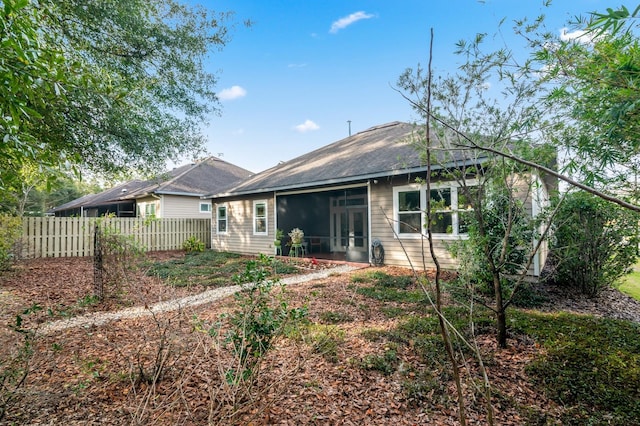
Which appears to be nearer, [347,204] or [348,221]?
[347,204]

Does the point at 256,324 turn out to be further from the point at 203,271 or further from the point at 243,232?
the point at 243,232

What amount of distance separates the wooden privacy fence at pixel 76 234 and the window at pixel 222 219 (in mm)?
1708

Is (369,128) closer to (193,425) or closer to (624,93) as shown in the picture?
(624,93)

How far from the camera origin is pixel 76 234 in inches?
461

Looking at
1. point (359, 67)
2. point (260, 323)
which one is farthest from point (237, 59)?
point (260, 323)

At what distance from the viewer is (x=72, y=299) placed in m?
5.57

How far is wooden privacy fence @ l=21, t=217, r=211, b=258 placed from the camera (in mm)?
10500

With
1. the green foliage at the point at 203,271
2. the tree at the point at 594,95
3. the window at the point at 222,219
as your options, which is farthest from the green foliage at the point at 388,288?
the window at the point at 222,219

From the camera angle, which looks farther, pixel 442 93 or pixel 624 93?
pixel 442 93

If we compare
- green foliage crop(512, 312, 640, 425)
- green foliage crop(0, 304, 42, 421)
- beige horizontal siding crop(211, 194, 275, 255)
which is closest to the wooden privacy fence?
beige horizontal siding crop(211, 194, 275, 255)

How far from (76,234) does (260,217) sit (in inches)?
284

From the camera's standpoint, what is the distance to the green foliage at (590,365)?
8.46 ft

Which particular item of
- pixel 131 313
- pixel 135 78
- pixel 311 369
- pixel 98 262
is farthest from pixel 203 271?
pixel 311 369

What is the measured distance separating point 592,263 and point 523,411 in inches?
194
